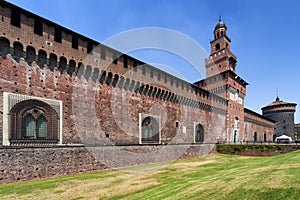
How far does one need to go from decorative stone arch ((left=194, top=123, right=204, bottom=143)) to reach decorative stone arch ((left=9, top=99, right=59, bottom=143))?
20890 mm

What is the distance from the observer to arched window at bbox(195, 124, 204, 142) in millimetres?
31362

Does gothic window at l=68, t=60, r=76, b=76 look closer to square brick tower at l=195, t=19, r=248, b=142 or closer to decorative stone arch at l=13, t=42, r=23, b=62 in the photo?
decorative stone arch at l=13, t=42, r=23, b=62

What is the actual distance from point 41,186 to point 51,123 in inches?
206

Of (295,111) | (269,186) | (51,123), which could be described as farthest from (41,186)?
(295,111)

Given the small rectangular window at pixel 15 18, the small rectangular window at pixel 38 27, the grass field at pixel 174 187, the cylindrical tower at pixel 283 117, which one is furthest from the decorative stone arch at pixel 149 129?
the cylindrical tower at pixel 283 117

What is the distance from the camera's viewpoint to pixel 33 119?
14.0m

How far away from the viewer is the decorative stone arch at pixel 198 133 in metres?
31.0

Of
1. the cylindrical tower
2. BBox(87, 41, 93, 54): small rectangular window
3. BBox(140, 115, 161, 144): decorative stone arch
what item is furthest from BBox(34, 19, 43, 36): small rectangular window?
the cylindrical tower

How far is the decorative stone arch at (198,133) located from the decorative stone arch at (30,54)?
2303 cm

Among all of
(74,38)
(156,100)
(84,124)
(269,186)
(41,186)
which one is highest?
(74,38)

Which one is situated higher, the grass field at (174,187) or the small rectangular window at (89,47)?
the small rectangular window at (89,47)

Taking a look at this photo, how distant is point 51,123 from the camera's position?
48.8 ft

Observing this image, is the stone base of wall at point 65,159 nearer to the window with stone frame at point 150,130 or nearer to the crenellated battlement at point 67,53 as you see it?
the window with stone frame at point 150,130

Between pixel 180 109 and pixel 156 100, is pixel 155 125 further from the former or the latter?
pixel 180 109
